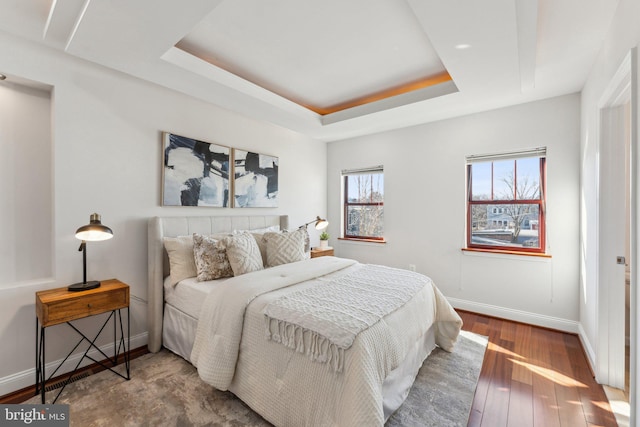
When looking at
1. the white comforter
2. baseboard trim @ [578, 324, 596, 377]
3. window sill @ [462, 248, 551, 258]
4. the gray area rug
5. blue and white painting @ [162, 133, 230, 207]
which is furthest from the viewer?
window sill @ [462, 248, 551, 258]

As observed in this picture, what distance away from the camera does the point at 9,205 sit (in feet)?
7.14

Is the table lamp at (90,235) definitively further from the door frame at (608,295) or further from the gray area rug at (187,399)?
the door frame at (608,295)

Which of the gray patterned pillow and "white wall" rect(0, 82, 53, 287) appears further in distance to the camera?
the gray patterned pillow

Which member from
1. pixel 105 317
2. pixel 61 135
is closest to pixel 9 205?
pixel 61 135

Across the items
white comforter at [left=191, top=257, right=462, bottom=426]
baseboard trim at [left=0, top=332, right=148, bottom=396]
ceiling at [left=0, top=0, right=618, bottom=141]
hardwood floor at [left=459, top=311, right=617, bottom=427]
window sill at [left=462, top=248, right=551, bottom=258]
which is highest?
ceiling at [left=0, top=0, right=618, bottom=141]

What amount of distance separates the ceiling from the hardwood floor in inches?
99.5

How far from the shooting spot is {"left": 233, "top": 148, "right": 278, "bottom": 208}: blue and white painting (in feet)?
11.6

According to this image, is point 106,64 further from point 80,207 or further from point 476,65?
point 476,65

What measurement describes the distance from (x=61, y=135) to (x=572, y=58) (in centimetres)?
426

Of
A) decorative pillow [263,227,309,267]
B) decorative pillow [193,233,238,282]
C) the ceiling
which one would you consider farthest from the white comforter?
the ceiling

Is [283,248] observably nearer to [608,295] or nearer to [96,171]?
[96,171]

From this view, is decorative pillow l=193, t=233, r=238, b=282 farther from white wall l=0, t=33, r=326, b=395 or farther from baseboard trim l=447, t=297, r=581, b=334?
baseboard trim l=447, t=297, r=581, b=334

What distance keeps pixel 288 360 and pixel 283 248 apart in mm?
1463

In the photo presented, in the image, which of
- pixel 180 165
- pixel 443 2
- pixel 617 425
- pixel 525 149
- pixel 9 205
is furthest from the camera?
pixel 525 149
